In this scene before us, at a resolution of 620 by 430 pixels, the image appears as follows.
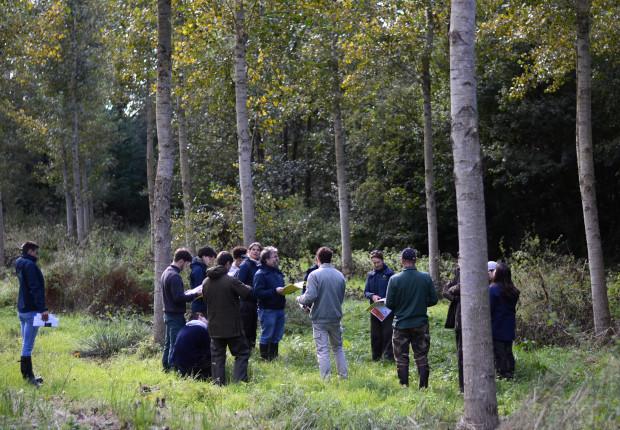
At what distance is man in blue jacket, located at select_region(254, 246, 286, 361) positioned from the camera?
40.7ft

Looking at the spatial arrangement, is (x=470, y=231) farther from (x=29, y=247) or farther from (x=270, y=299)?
(x=29, y=247)

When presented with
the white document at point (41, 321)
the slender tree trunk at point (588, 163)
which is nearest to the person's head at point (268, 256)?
the white document at point (41, 321)

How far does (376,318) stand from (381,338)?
16.3 inches


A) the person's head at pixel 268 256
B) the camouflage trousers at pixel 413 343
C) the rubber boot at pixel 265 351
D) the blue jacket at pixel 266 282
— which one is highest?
the person's head at pixel 268 256

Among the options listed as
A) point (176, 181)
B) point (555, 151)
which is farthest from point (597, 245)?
point (176, 181)

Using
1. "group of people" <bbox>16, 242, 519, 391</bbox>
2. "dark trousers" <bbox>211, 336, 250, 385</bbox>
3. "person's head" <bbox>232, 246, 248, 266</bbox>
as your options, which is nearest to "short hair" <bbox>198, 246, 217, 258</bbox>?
"person's head" <bbox>232, 246, 248, 266</bbox>

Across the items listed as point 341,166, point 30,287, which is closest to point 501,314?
point 30,287

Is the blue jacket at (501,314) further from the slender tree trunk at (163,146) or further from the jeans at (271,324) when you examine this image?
the slender tree trunk at (163,146)

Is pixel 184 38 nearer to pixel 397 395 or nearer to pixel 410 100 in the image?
pixel 410 100

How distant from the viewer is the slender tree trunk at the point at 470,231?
766 centimetres

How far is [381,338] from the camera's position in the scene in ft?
43.9

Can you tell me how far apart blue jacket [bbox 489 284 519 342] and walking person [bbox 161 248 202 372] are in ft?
14.3

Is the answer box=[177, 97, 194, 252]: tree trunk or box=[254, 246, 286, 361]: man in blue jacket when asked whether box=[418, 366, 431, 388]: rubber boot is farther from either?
box=[177, 97, 194, 252]: tree trunk

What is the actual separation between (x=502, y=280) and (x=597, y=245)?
132 inches
